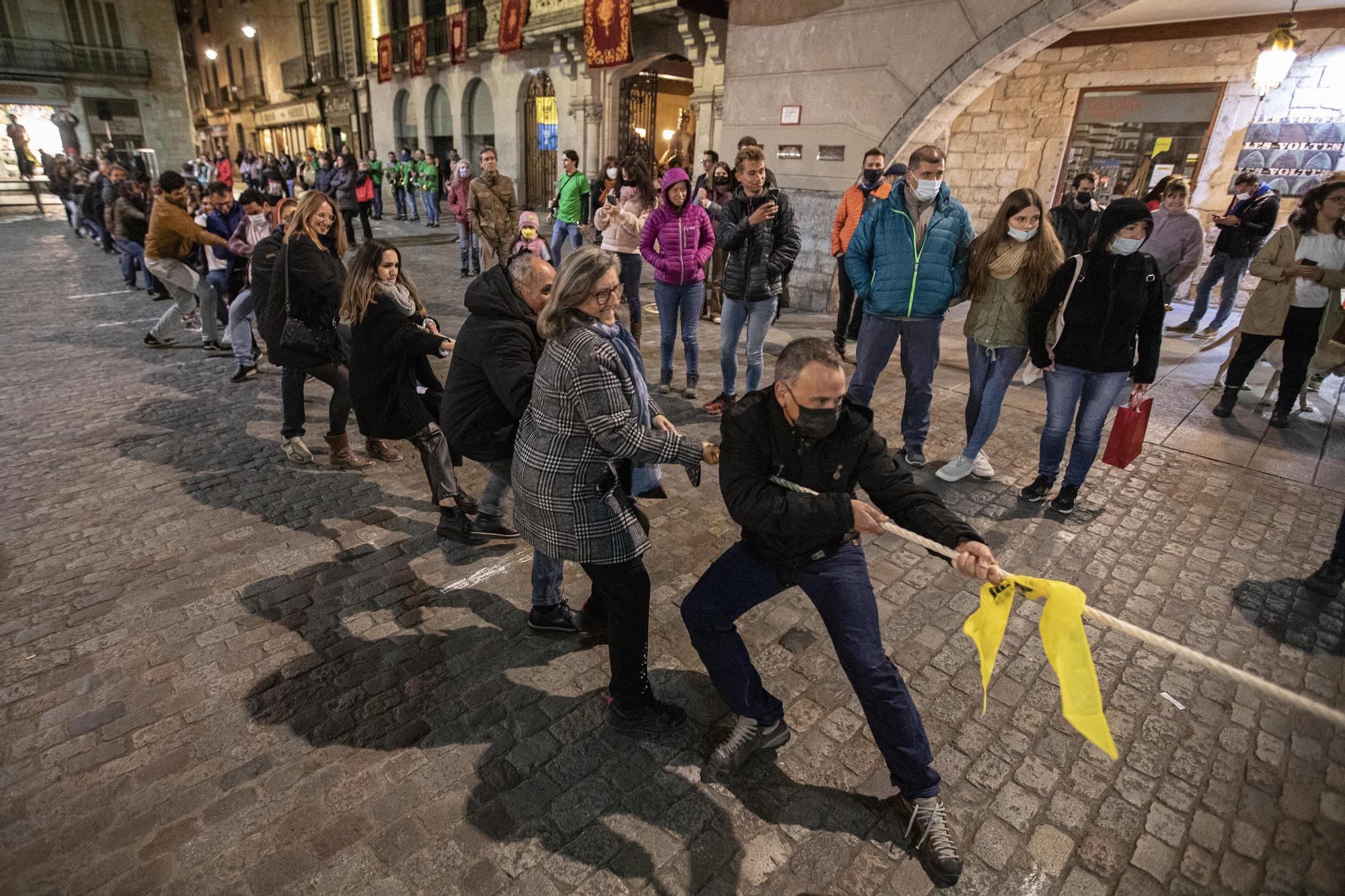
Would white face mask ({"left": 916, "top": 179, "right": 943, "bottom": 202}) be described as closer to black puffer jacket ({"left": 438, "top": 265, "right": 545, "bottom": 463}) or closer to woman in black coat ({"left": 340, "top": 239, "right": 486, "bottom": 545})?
black puffer jacket ({"left": 438, "top": 265, "right": 545, "bottom": 463})

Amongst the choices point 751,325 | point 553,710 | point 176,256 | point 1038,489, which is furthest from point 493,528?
point 176,256

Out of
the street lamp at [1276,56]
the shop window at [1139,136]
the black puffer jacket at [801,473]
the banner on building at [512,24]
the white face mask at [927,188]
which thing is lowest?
the black puffer jacket at [801,473]

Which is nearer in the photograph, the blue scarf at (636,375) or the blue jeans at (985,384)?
the blue scarf at (636,375)

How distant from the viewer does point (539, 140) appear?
22.5 meters

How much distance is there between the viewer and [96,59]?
34.8m

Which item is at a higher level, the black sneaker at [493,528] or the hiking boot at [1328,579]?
the hiking boot at [1328,579]

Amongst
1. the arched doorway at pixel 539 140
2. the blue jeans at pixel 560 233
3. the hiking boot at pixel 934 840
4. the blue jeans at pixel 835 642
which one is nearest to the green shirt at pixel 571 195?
the blue jeans at pixel 560 233

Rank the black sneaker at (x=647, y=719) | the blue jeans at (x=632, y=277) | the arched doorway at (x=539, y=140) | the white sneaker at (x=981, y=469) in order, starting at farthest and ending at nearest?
the arched doorway at (x=539, y=140) < the blue jeans at (x=632, y=277) < the white sneaker at (x=981, y=469) < the black sneaker at (x=647, y=719)

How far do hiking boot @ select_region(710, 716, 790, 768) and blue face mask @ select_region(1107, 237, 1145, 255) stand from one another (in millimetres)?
3562

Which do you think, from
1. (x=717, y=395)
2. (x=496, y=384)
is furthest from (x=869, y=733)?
(x=717, y=395)

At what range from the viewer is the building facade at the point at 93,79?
108 feet

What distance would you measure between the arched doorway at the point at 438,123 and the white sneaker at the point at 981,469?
82.8ft

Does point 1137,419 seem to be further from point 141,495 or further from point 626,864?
point 141,495

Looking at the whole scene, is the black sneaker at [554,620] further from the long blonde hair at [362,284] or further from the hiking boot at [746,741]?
the long blonde hair at [362,284]
